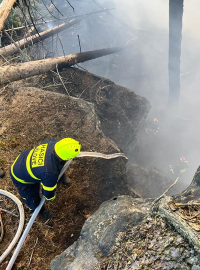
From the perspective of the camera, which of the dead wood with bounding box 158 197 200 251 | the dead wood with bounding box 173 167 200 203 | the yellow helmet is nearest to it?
the dead wood with bounding box 158 197 200 251

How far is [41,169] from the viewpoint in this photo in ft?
10.4

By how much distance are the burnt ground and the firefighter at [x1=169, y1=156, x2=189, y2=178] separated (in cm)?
619

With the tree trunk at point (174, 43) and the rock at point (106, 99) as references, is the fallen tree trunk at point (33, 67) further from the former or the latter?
the tree trunk at point (174, 43)

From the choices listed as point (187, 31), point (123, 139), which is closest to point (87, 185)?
point (123, 139)

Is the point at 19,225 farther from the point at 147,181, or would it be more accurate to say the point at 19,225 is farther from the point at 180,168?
the point at 180,168

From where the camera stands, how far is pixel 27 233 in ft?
11.3

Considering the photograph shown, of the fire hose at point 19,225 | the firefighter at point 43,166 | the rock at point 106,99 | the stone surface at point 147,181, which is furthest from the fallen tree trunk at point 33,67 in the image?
the stone surface at point 147,181

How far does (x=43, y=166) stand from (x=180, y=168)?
9405mm

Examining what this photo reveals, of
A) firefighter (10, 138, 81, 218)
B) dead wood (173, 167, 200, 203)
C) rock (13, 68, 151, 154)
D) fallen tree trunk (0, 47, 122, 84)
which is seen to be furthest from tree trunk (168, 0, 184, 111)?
firefighter (10, 138, 81, 218)

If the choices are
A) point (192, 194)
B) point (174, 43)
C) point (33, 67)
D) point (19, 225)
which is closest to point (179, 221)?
point (192, 194)

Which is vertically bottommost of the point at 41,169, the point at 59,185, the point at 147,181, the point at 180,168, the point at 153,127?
the point at 180,168

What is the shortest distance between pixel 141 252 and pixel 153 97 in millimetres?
12663

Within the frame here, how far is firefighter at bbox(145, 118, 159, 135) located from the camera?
11.8 m

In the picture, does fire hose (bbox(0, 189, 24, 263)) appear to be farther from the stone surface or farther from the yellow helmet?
the stone surface
